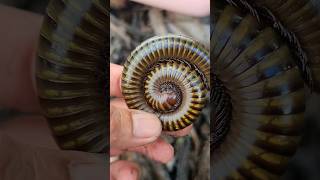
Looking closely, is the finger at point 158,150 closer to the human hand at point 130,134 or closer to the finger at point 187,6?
the human hand at point 130,134

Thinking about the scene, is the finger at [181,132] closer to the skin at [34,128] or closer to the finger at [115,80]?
the skin at [34,128]

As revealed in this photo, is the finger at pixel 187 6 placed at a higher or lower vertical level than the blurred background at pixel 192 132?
higher

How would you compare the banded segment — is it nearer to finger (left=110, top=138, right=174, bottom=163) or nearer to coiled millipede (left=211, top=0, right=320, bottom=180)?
coiled millipede (left=211, top=0, right=320, bottom=180)

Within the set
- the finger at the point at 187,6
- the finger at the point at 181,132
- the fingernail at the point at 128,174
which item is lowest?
the fingernail at the point at 128,174

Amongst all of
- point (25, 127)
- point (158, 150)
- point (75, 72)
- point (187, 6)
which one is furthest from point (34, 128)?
point (187, 6)

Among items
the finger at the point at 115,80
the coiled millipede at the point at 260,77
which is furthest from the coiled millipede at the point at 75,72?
the coiled millipede at the point at 260,77

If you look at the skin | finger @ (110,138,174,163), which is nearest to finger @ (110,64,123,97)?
the skin
